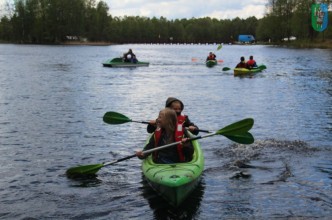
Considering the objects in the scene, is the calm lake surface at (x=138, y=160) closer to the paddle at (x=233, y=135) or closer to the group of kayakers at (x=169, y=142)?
the paddle at (x=233, y=135)

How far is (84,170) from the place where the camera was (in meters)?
9.56

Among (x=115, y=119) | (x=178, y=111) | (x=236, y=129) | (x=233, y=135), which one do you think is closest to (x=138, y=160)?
(x=115, y=119)

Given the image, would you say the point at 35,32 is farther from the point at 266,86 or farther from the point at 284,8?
the point at 266,86

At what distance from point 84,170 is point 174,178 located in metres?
2.93

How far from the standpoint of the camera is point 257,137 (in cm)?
1345

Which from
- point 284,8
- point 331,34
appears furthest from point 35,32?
point 331,34

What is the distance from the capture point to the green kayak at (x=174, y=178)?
725 cm

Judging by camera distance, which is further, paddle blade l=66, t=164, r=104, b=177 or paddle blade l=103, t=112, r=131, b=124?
paddle blade l=103, t=112, r=131, b=124

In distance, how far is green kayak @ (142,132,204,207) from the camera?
7.25 metres

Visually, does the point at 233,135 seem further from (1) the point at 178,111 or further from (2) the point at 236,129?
(1) the point at 178,111

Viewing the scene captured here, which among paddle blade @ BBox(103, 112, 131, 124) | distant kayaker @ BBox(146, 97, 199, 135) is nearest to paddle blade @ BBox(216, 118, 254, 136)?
distant kayaker @ BBox(146, 97, 199, 135)

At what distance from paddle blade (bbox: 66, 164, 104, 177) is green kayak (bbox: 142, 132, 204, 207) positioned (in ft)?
4.80

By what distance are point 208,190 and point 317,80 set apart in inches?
966

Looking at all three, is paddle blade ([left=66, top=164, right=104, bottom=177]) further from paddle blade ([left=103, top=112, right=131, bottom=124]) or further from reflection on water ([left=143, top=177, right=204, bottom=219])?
paddle blade ([left=103, top=112, right=131, bottom=124])
